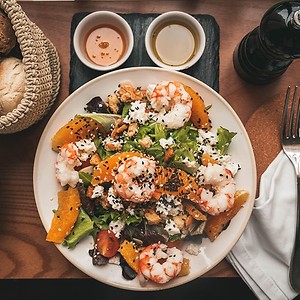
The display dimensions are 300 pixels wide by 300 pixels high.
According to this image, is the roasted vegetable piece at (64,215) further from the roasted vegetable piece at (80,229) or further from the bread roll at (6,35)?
the bread roll at (6,35)

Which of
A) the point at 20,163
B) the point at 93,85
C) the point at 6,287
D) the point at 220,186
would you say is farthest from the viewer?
the point at 6,287

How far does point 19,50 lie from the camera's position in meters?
1.44

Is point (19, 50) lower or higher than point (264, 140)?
higher

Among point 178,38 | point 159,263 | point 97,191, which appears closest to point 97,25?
point 178,38

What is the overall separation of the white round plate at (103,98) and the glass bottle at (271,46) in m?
0.16

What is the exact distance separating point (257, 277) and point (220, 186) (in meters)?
0.39

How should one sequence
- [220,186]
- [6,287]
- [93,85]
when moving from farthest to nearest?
[6,287] → [93,85] → [220,186]

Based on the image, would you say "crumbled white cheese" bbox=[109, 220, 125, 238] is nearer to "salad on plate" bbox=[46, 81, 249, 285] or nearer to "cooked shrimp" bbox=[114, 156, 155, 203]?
"salad on plate" bbox=[46, 81, 249, 285]

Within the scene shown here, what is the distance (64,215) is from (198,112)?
46 cm

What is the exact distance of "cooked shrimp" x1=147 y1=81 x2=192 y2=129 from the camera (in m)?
1.39

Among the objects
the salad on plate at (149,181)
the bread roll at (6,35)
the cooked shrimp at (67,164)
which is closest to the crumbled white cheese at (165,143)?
the salad on plate at (149,181)

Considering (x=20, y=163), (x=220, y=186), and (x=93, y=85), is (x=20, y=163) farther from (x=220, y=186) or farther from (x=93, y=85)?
(x=220, y=186)

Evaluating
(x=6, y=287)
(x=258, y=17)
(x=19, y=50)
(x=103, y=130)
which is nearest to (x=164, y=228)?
(x=103, y=130)

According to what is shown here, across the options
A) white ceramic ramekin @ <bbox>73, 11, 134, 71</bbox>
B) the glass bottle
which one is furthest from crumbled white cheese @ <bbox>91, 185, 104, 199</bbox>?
the glass bottle
